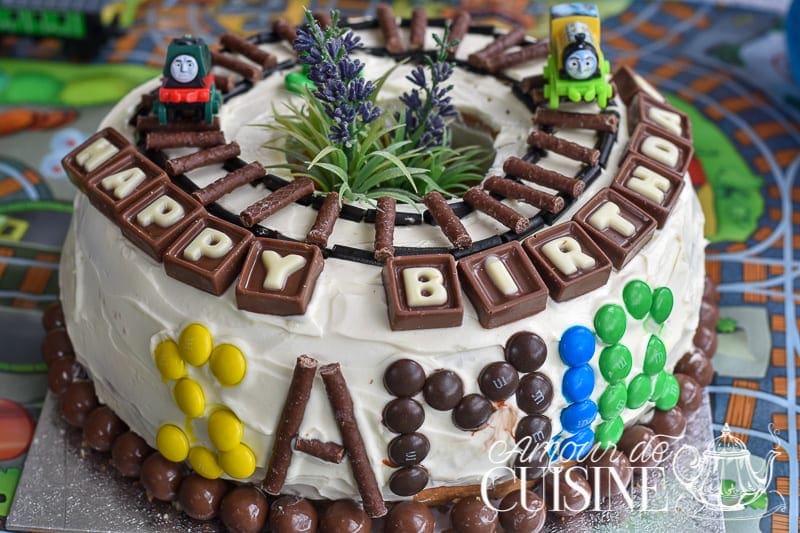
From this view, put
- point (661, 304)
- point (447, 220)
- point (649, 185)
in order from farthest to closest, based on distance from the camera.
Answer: point (649, 185), point (661, 304), point (447, 220)

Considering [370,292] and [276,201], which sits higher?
[276,201]

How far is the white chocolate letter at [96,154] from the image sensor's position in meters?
3.49

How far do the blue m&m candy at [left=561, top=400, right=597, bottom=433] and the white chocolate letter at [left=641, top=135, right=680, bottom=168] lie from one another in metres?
0.89

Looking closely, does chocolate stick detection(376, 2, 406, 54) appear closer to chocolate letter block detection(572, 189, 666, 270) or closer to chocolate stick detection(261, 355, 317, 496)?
chocolate letter block detection(572, 189, 666, 270)

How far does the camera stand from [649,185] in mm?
3406

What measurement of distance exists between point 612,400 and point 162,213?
150 cm

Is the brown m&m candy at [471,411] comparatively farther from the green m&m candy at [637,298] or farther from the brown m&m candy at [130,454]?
the brown m&m candy at [130,454]

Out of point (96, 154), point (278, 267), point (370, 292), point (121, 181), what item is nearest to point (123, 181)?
point (121, 181)

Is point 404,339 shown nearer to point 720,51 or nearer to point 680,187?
point 680,187

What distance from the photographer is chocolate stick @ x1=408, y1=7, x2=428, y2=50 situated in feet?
13.5

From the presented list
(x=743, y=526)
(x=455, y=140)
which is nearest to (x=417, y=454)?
(x=743, y=526)

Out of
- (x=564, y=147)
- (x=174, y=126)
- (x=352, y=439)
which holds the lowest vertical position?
(x=352, y=439)

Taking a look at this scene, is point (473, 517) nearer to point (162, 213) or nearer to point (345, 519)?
point (345, 519)

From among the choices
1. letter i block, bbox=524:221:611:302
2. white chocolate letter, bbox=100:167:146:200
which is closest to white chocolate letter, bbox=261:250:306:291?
white chocolate letter, bbox=100:167:146:200
